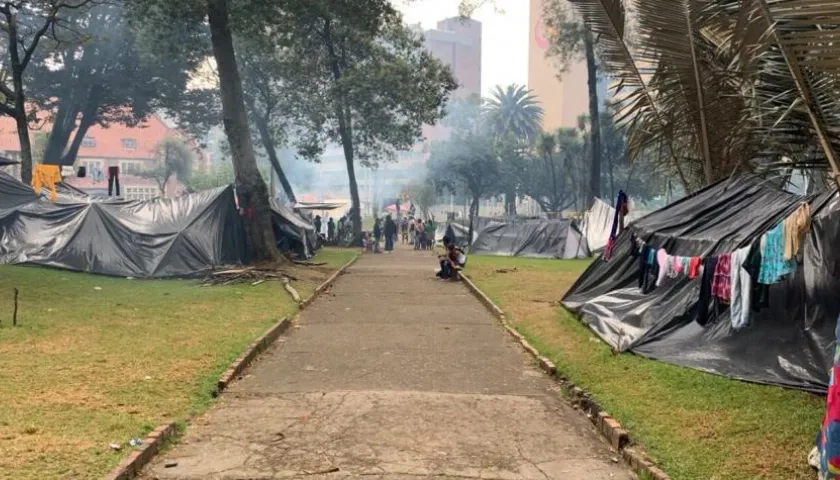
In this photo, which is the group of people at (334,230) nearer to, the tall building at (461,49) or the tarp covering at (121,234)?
the tarp covering at (121,234)

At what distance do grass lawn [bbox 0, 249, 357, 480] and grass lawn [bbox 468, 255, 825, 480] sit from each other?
3.63 metres

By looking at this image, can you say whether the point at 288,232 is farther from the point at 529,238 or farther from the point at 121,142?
the point at 121,142

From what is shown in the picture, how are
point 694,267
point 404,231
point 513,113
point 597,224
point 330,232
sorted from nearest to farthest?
point 694,267 < point 597,224 < point 330,232 < point 404,231 < point 513,113

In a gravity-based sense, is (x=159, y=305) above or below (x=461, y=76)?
below

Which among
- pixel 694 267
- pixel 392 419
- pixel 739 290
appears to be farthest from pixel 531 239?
pixel 392 419

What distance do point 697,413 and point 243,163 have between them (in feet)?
51.0

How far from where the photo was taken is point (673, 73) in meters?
8.64

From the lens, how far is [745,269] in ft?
22.7

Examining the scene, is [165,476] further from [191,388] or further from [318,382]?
[318,382]

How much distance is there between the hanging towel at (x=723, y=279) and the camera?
7.38 m

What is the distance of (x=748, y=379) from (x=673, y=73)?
393 centimetres

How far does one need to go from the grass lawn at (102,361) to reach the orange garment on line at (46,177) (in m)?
4.23

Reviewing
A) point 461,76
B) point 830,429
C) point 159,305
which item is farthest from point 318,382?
point 461,76

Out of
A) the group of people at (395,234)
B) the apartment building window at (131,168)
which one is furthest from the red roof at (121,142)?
the group of people at (395,234)
